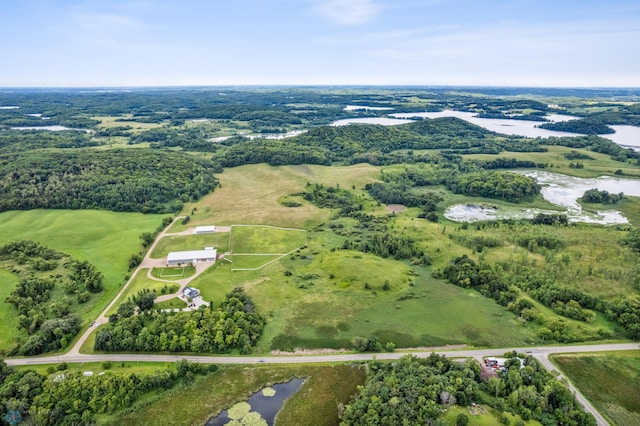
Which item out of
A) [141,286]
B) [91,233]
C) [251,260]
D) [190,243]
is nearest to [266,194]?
[190,243]

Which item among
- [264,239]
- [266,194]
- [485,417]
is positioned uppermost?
[266,194]

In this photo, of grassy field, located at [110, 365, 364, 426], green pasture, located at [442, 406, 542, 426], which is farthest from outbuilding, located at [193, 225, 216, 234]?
green pasture, located at [442, 406, 542, 426]

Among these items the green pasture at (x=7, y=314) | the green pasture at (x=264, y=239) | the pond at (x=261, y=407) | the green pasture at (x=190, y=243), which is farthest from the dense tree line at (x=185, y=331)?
the green pasture at (x=264, y=239)

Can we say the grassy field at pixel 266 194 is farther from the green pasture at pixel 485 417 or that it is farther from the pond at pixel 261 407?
the green pasture at pixel 485 417

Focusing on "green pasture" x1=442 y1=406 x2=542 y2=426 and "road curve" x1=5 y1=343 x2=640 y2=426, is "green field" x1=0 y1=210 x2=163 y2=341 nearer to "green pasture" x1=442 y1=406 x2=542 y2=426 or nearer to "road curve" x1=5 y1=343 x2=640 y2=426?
"road curve" x1=5 y1=343 x2=640 y2=426

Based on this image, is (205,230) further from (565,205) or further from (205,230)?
(565,205)

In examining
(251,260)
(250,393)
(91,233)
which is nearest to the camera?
(250,393)

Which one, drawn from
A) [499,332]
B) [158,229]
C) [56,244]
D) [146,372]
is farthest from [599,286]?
[56,244]

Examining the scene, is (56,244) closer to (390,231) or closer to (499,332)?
(390,231)
